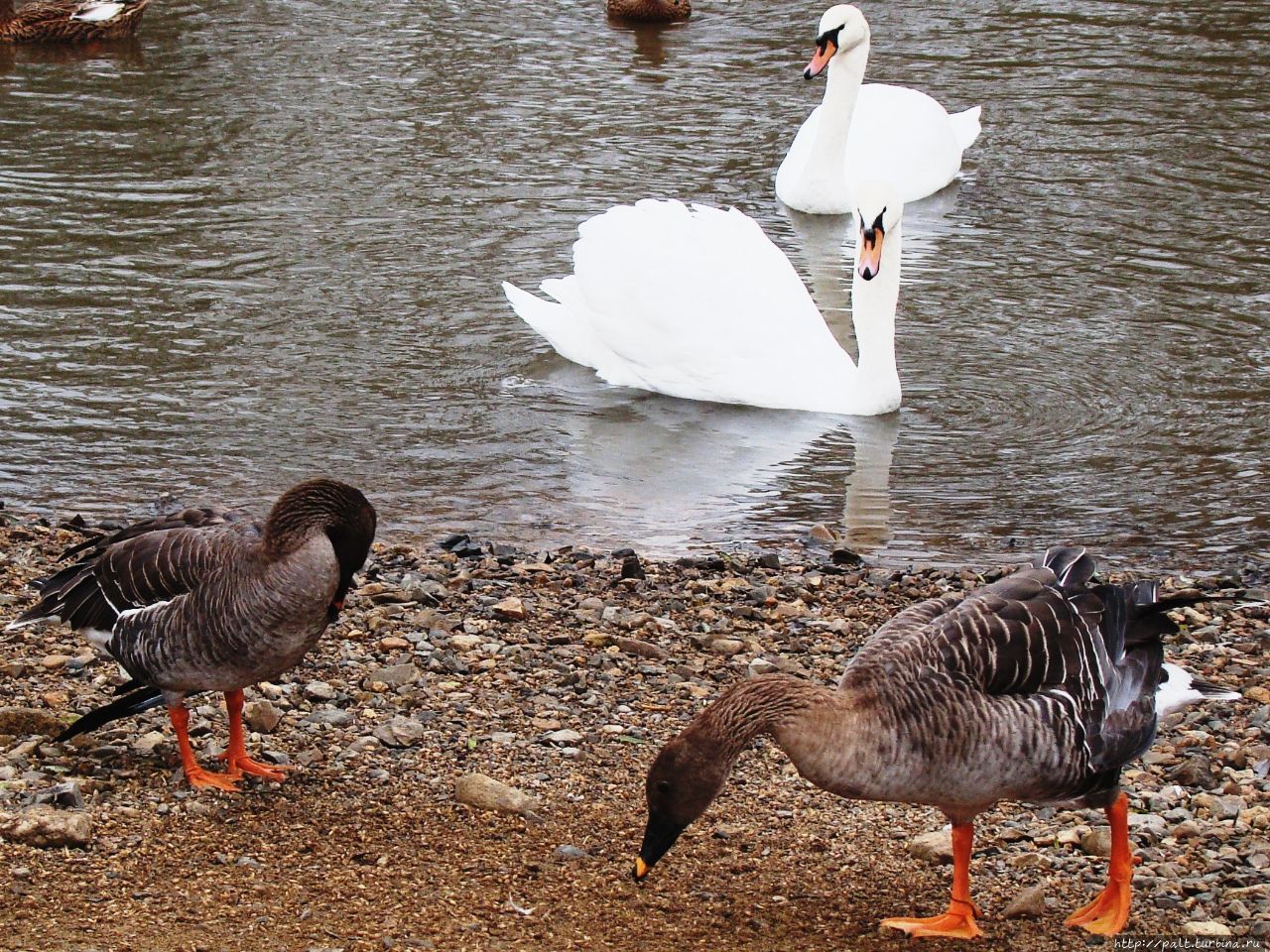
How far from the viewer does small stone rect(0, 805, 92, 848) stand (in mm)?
5215

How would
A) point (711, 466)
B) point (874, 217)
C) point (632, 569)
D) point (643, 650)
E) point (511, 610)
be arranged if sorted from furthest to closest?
point (874, 217)
point (711, 466)
point (632, 569)
point (511, 610)
point (643, 650)

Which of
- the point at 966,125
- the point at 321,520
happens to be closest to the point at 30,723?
Answer: the point at 321,520

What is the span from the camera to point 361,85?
667 inches

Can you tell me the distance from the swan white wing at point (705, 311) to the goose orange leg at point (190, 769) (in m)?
5.48

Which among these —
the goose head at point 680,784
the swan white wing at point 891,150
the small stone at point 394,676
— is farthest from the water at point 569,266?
the goose head at point 680,784

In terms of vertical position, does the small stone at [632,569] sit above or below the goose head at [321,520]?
below

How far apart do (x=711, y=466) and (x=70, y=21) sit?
12238 millimetres

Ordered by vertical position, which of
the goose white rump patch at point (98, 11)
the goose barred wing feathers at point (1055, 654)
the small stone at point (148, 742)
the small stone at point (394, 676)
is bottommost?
the small stone at point (394, 676)

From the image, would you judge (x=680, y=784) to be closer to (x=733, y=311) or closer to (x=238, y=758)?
(x=238, y=758)

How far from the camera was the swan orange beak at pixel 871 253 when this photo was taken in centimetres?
1052

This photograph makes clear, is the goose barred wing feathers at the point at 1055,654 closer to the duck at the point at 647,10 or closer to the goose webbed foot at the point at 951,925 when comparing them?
the goose webbed foot at the point at 951,925

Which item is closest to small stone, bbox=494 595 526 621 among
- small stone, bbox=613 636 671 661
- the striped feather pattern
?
small stone, bbox=613 636 671 661

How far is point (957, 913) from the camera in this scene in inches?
199

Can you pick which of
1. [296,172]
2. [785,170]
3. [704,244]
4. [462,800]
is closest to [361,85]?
[296,172]
